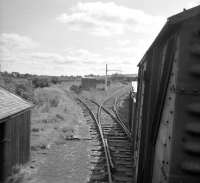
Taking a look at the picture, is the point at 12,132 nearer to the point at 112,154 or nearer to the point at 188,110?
the point at 112,154

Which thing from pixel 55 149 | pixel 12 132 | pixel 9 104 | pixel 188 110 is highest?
pixel 188 110

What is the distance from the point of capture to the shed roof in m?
8.94

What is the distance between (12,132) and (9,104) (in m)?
1.12

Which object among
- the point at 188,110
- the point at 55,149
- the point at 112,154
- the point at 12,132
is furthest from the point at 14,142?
the point at 188,110

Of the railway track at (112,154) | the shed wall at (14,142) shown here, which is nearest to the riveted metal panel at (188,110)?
the railway track at (112,154)

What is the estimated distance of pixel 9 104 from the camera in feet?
32.9

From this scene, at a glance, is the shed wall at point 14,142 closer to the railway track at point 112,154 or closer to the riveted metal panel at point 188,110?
the railway track at point 112,154

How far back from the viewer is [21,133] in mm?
10641

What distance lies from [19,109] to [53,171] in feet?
9.11

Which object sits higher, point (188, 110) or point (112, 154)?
point (188, 110)

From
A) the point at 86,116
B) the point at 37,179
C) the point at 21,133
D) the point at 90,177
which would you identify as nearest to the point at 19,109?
the point at 21,133

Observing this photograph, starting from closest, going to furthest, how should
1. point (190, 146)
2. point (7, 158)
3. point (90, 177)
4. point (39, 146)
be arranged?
point (190, 146), point (7, 158), point (90, 177), point (39, 146)

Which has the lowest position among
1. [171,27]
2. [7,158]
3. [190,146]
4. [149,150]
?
[7,158]

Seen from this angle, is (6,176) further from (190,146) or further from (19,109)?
(190,146)
